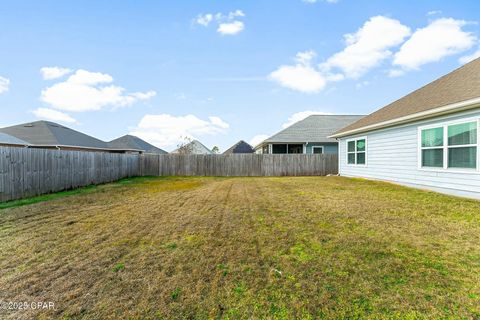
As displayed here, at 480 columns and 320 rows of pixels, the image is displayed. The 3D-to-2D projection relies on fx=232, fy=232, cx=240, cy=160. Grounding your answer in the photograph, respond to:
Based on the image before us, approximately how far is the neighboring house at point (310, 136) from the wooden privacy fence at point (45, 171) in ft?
39.3

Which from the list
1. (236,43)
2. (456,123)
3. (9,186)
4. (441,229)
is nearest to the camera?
(441,229)

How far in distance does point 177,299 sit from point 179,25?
12171 mm

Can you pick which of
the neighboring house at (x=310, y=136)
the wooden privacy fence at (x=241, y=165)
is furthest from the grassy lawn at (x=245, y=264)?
the neighboring house at (x=310, y=136)

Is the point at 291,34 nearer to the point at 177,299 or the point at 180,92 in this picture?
the point at 180,92

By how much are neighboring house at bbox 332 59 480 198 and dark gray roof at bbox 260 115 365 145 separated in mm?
7384

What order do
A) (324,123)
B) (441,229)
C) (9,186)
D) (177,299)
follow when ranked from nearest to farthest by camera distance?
(177,299) < (441,229) < (9,186) < (324,123)

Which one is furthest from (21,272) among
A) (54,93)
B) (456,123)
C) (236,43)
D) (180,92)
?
(54,93)

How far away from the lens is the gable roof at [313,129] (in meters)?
18.5

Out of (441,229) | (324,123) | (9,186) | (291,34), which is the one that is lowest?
(441,229)

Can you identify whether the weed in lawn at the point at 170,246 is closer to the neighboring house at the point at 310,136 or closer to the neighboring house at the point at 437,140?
the neighboring house at the point at 437,140

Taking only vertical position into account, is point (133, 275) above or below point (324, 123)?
below

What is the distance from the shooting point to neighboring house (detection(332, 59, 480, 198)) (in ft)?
20.5

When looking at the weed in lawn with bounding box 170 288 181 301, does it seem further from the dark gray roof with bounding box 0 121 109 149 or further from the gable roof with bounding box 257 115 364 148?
Answer: the dark gray roof with bounding box 0 121 109 149

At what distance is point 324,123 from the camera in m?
20.6
